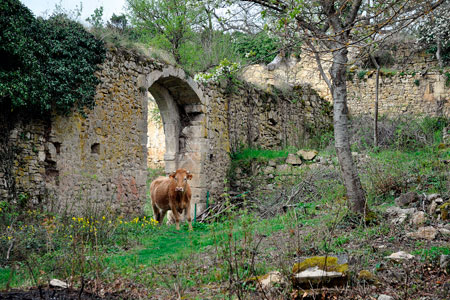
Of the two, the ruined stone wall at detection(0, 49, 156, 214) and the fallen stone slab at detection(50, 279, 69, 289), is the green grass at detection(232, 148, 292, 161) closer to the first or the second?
the ruined stone wall at detection(0, 49, 156, 214)

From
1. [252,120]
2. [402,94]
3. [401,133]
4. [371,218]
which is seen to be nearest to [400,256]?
[371,218]

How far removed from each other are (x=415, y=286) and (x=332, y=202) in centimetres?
414

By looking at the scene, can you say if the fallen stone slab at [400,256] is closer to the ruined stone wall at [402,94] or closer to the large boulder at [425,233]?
the large boulder at [425,233]

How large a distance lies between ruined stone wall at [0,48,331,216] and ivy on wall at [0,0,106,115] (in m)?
0.37

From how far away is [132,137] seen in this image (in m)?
9.23

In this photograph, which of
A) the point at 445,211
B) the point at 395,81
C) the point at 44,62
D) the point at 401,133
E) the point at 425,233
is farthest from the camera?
the point at 395,81

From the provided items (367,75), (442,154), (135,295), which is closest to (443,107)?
(367,75)

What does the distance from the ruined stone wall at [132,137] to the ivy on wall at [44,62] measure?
1.20 feet

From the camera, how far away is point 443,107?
58.7ft

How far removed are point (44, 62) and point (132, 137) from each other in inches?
110

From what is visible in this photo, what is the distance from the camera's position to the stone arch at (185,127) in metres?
11.5

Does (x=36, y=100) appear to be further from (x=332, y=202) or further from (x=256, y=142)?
(x=256, y=142)

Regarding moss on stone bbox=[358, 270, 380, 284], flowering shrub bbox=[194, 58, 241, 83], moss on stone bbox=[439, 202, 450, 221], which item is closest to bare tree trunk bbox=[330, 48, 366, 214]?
moss on stone bbox=[439, 202, 450, 221]

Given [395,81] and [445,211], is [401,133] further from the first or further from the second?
[445,211]
